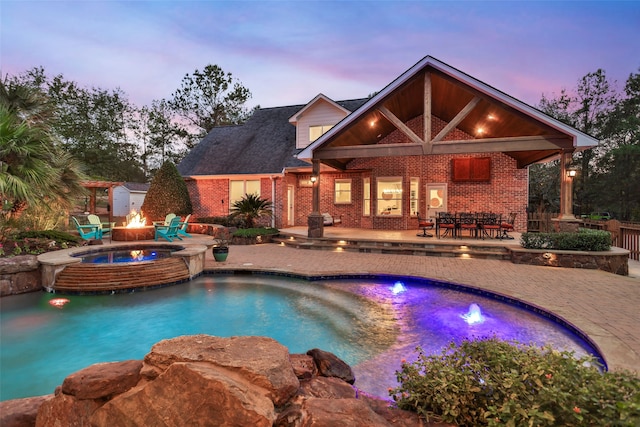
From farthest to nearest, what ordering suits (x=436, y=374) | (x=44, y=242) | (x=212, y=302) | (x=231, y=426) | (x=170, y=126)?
(x=170, y=126) < (x=44, y=242) < (x=212, y=302) < (x=436, y=374) < (x=231, y=426)

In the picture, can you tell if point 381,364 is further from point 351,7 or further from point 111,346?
point 351,7

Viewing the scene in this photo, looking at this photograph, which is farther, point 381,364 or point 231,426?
point 381,364

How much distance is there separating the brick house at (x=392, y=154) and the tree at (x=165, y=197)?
1.70 meters

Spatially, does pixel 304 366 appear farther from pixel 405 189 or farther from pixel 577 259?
pixel 405 189

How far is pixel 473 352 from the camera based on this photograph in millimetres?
2664

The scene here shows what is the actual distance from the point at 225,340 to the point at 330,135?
35.1 feet

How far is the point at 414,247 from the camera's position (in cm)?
1180

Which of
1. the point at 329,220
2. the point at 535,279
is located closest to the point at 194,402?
the point at 535,279

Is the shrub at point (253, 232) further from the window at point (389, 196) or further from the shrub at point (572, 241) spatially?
the shrub at point (572, 241)

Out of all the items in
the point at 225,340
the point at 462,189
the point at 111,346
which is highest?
the point at 462,189

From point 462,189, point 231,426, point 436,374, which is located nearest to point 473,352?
point 436,374

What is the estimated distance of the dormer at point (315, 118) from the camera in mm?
17438

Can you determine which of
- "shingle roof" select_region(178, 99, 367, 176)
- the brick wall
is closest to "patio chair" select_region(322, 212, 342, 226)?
the brick wall

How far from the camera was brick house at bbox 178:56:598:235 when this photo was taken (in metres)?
11.0
